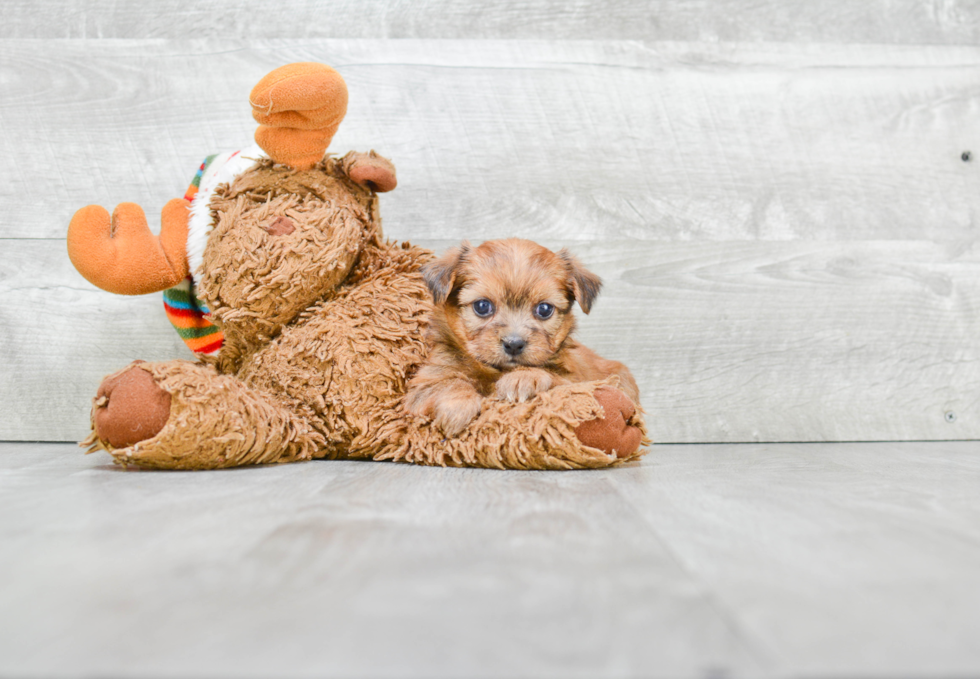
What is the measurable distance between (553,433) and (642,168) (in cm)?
129

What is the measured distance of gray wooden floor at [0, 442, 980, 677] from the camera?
28.1 inches

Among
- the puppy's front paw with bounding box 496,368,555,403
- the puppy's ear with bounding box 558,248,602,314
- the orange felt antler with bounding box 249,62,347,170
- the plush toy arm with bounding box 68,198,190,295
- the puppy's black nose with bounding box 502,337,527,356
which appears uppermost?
the orange felt antler with bounding box 249,62,347,170

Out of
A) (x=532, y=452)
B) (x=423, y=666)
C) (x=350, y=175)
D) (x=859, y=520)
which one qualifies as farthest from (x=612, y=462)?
(x=423, y=666)

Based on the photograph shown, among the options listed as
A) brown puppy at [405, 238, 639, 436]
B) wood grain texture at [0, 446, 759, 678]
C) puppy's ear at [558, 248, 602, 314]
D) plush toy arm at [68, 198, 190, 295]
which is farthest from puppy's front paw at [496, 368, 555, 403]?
plush toy arm at [68, 198, 190, 295]

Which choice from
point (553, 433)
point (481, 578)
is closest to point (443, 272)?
point (553, 433)

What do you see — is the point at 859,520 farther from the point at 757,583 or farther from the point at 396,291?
the point at 396,291

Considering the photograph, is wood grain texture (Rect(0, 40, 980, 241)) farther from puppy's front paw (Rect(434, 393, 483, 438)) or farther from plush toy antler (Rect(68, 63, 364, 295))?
puppy's front paw (Rect(434, 393, 483, 438))

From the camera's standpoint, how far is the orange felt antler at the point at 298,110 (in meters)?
1.71

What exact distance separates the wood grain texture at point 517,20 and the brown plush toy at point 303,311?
2.56 feet

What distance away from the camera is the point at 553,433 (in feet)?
5.68

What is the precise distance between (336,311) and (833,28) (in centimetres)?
215

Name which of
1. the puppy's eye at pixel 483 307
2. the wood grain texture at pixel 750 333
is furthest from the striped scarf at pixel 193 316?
the puppy's eye at pixel 483 307

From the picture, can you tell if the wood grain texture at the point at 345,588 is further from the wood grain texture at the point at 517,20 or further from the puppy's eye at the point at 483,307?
the wood grain texture at the point at 517,20

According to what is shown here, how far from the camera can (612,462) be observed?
1811 millimetres
